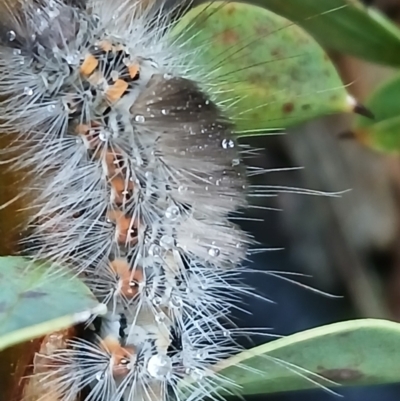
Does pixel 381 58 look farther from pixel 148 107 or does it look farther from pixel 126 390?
pixel 126 390

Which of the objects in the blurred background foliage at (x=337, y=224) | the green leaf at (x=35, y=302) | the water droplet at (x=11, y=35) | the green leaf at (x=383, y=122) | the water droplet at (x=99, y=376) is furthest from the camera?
the blurred background foliage at (x=337, y=224)

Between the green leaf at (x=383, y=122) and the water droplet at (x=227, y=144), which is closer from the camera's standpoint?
the water droplet at (x=227, y=144)

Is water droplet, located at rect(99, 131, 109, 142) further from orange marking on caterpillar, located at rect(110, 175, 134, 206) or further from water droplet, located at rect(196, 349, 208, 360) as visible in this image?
water droplet, located at rect(196, 349, 208, 360)

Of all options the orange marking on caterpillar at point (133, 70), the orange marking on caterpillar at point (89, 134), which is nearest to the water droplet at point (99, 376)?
the orange marking on caterpillar at point (89, 134)

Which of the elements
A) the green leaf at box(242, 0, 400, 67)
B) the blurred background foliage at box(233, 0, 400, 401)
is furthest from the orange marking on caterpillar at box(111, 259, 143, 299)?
the blurred background foliage at box(233, 0, 400, 401)

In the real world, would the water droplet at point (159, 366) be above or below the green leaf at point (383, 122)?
below

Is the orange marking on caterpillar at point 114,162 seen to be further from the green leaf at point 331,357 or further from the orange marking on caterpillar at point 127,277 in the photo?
the green leaf at point 331,357

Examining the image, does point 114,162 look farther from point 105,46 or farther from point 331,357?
point 331,357
